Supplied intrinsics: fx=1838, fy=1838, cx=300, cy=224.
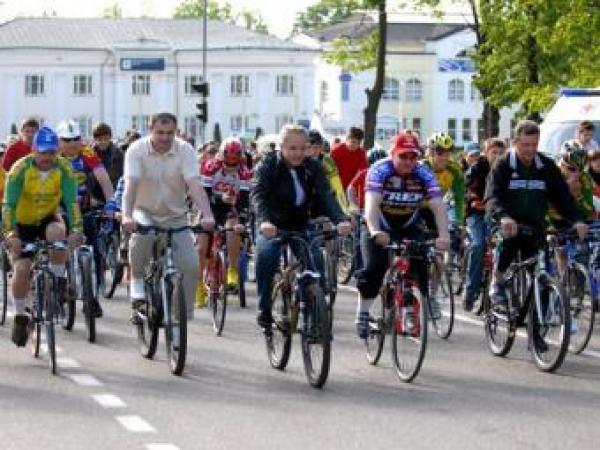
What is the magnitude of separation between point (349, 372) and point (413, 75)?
407 ft

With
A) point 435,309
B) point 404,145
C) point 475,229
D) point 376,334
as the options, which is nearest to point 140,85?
point 475,229

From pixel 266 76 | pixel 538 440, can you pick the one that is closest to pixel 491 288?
pixel 538 440

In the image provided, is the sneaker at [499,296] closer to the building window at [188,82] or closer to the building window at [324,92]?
the building window at [188,82]

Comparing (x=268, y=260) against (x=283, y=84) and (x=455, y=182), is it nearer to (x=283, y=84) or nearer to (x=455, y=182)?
(x=455, y=182)

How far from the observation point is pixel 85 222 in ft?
57.4

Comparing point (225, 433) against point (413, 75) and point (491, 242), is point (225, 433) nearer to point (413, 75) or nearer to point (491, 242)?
point (491, 242)

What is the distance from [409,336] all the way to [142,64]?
11645 cm

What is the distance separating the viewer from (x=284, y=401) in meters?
11.3

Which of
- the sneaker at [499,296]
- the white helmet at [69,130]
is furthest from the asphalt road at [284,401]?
the white helmet at [69,130]

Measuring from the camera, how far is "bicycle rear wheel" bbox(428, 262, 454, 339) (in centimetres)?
1536

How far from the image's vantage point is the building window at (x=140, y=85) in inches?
5027

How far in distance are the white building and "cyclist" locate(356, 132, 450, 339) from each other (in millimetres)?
113679

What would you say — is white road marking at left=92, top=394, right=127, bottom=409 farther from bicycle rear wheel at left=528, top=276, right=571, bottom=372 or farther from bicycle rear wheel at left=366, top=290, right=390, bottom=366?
bicycle rear wheel at left=528, top=276, right=571, bottom=372

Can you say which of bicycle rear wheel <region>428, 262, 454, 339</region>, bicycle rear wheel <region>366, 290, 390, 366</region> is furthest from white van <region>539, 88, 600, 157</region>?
bicycle rear wheel <region>366, 290, 390, 366</region>
